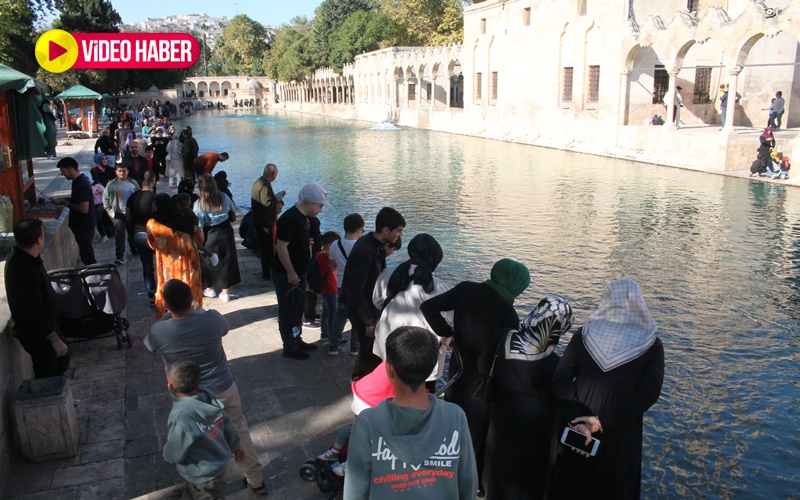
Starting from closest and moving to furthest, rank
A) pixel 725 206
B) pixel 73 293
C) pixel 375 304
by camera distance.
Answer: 1. pixel 375 304
2. pixel 73 293
3. pixel 725 206

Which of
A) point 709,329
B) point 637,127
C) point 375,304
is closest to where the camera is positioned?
point 375,304

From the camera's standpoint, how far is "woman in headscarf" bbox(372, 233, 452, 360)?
12.7 ft

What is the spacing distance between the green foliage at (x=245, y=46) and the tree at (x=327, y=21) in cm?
3880

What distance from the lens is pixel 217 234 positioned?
6.93 meters

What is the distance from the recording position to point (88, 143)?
86.6ft

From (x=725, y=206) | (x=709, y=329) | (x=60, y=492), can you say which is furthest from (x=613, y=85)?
(x=60, y=492)

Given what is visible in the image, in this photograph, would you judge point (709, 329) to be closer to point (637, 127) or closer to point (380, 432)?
point (380, 432)

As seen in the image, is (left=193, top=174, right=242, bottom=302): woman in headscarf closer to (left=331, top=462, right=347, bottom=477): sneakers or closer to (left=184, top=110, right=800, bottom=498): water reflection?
(left=184, top=110, right=800, bottom=498): water reflection

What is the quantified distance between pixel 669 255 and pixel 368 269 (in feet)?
24.5

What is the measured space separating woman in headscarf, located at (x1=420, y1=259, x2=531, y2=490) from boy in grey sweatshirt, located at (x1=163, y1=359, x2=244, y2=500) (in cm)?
134

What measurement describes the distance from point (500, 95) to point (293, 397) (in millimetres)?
33336

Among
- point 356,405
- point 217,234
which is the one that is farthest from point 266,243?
point 356,405

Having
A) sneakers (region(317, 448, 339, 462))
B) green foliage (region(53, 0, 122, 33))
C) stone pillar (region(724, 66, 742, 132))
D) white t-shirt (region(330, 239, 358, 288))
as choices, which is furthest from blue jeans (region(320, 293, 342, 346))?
green foliage (region(53, 0, 122, 33))

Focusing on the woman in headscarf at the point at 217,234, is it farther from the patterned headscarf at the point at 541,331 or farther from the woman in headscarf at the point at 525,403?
the patterned headscarf at the point at 541,331
